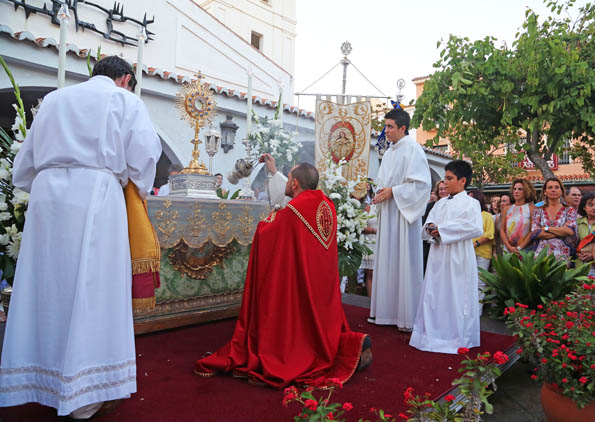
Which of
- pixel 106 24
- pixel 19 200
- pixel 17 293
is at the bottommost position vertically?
pixel 17 293

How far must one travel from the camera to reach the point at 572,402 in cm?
258

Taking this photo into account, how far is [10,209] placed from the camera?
11.2 ft

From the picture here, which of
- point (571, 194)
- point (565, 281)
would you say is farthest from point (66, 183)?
point (571, 194)

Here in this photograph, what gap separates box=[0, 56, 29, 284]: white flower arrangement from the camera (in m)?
3.30

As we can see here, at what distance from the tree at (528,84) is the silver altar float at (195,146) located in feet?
21.0

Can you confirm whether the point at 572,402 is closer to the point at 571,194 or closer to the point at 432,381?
the point at 432,381

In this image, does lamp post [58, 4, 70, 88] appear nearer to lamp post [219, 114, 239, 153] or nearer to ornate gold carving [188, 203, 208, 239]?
ornate gold carving [188, 203, 208, 239]

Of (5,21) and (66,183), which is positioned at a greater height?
(5,21)

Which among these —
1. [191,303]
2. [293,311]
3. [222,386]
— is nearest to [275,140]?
[191,303]

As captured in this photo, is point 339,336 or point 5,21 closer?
point 339,336

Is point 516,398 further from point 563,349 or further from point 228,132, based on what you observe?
point 228,132

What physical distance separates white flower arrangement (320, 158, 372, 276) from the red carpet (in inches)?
39.3

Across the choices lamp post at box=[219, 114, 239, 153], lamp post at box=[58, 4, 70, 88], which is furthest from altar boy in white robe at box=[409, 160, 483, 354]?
lamp post at box=[219, 114, 239, 153]

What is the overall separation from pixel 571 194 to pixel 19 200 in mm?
6214
